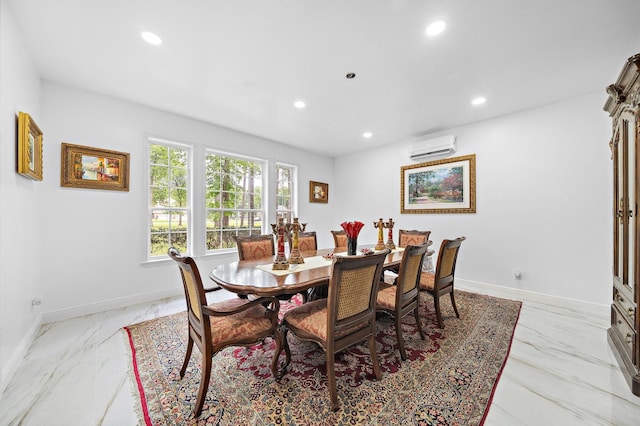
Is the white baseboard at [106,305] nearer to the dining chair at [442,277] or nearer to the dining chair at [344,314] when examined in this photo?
the dining chair at [344,314]

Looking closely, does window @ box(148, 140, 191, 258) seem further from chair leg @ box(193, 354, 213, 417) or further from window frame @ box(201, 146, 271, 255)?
chair leg @ box(193, 354, 213, 417)

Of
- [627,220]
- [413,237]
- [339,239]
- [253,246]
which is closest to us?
[627,220]

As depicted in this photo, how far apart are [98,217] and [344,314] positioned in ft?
10.8

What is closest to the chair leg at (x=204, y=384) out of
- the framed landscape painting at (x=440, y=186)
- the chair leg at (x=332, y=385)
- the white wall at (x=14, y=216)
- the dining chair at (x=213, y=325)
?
the dining chair at (x=213, y=325)

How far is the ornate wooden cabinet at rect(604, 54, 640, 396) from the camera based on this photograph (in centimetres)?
168

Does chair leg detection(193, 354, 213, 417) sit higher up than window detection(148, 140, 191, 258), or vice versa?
window detection(148, 140, 191, 258)

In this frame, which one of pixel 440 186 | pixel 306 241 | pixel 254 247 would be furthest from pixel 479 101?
pixel 254 247

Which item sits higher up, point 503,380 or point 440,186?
point 440,186

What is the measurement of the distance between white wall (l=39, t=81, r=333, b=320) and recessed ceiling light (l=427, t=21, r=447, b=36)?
3423 millimetres

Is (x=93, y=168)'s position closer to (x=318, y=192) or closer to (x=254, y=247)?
(x=254, y=247)

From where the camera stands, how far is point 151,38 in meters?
2.12

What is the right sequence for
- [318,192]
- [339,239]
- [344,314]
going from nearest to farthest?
1. [344,314]
2. [339,239]
3. [318,192]

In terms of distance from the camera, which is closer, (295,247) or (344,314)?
(344,314)

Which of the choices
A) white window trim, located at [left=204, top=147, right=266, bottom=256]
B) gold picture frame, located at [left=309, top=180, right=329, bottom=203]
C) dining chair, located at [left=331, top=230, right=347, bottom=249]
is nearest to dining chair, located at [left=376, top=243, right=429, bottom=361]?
dining chair, located at [left=331, top=230, right=347, bottom=249]
